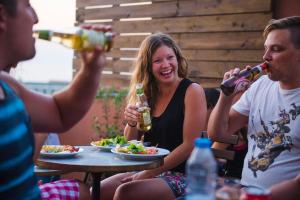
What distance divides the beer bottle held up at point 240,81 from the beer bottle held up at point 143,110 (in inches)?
24.6

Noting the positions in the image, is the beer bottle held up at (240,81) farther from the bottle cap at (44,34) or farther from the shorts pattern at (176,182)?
the bottle cap at (44,34)

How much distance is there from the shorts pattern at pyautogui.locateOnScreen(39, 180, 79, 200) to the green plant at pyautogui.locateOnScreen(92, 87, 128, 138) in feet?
9.12

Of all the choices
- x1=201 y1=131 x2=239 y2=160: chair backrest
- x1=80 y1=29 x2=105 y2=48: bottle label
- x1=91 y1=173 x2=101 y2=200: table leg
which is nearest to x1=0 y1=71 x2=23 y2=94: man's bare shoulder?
x1=80 y1=29 x2=105 y2=48: bottle label

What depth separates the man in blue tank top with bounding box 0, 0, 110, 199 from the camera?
1413mm

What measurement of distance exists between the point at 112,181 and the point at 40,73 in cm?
287

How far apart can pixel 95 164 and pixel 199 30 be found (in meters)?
2.87

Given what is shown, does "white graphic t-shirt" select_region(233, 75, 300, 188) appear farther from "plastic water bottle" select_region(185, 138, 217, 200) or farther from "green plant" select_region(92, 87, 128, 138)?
"green plant" select_region(92, 87, 128, 138)

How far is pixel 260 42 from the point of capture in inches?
167

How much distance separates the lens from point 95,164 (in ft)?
7.47

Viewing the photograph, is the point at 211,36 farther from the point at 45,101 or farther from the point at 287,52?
the point at 45,101

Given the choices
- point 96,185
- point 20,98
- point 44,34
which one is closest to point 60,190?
point 96,185

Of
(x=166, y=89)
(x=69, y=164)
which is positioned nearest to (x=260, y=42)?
(x=166, y=89)

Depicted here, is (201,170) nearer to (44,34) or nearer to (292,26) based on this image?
(44,34)

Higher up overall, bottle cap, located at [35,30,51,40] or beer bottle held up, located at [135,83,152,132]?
bottle cap, located at [35,30,51,40]
